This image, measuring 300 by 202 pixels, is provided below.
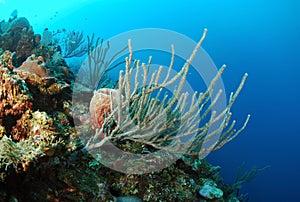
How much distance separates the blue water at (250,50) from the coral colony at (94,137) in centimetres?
2686

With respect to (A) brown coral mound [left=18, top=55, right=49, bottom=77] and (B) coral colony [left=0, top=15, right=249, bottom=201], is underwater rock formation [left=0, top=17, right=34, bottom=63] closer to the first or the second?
(B) coral colony [left=0, top=15, right=249, bottom=201]

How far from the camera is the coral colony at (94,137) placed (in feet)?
6.29

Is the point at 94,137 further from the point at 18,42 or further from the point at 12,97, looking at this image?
the point at 18,42

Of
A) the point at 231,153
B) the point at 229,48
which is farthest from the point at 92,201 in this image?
the point at 229,48

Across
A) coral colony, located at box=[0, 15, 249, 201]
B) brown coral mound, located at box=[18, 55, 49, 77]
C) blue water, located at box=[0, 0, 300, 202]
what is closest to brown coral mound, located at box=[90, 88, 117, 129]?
coral colony, located at box=[0, 15, 249, 201]

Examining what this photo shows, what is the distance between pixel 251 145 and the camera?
39281mm

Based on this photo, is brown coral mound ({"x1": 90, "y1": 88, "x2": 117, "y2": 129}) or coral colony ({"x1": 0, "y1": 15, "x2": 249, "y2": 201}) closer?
coral colony ({"x1": 0, "y1": 15, "x2": 249, "y2": 201})

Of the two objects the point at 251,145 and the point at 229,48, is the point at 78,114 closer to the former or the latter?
the point at 251,145

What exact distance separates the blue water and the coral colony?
2686cm

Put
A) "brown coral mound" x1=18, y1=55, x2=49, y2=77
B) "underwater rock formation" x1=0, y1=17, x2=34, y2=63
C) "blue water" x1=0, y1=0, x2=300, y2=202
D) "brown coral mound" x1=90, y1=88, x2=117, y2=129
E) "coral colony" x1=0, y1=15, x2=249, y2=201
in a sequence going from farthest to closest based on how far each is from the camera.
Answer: "blue water" x1=0, y1=0, x2=300, y2=202
"underwater rock formation" x1=0, y1=17, x2=34, y2=63
"brown coral mound" x1=18, y1=55, x2=49, y2=77
"brown coral mound" x1=90, y1=88, x2=117, y2=129
"coral colony" x1=0, y1=15, x2=249, y2=201

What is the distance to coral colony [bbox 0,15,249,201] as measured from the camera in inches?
75.5

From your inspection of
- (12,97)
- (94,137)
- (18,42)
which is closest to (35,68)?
(12,97)

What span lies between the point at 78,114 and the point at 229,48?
202 ft

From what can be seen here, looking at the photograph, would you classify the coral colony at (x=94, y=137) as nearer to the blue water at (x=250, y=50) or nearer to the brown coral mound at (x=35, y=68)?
the brown coral mound at (x=35, y=68)
